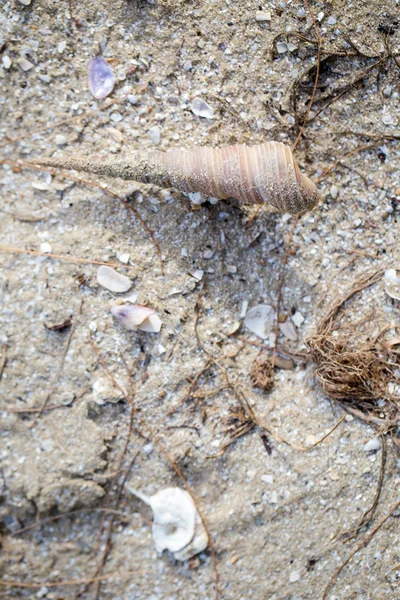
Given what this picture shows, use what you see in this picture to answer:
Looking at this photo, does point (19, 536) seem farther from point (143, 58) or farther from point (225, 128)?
point (143, 58)

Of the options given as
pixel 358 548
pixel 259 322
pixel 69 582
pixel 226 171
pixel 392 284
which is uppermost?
pixel 226 171

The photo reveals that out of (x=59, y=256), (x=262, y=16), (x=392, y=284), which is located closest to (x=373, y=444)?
(x=392, y=284)

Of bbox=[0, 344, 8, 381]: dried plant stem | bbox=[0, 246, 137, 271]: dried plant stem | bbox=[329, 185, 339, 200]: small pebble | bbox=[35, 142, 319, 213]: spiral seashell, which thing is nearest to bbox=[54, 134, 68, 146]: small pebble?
bbox=[35, 142, 319, 213]: spiral seashell

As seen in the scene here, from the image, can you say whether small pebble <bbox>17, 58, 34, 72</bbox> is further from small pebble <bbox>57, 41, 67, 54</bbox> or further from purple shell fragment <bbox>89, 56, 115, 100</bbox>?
purple shell fragment <bbox>89, 56, 115, 100</bbox>

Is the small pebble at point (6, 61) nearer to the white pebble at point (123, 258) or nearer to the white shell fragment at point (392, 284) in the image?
the white pebble at point (123, 258)

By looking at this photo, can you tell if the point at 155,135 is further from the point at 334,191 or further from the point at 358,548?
the point at 358,548

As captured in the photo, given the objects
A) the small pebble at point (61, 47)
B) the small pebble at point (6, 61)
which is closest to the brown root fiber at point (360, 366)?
the small pebble at point (61, 47)
